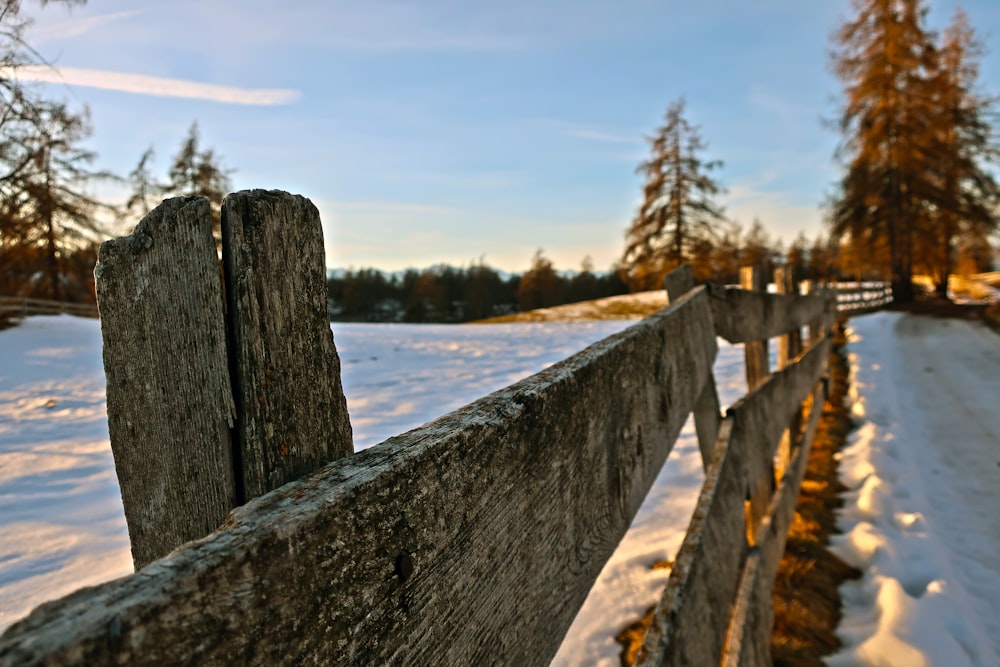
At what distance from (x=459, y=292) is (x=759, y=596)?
67590 mm

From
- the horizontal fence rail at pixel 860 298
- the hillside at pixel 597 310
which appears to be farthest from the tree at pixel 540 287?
the horizontal fence rail at pixel 860 298

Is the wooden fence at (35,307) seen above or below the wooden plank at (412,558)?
above

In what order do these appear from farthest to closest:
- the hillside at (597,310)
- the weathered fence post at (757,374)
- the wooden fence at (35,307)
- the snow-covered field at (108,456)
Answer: the hillside at (597,310) < the wooden fence at (35,307) < the snow-covered field at (108,456) < the weathered fence post at (757,374)

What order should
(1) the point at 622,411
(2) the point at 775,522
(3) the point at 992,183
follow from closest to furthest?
(1) the point at 622,411, (2) the point at 775,522, (3) the point at 992,183

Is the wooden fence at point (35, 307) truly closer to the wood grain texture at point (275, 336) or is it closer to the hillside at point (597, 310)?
the hillside at point (597, 310)

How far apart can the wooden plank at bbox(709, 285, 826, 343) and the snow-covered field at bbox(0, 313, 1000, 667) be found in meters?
1.50

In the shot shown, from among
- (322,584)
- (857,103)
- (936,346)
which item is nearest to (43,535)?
(322,584)

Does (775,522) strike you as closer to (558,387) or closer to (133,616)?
(558,387)

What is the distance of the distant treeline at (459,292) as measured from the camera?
2403 inches

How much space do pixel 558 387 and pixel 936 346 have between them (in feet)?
44.9

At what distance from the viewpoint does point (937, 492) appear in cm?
456

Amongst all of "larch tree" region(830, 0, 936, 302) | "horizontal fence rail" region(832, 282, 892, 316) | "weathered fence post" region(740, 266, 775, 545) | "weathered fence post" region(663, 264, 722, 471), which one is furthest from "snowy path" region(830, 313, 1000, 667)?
"larch tree" region(830, 0, 936, 302)

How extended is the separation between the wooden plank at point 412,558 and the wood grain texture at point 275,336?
83 millimetres

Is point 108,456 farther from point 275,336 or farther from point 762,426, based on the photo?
point 275,336
